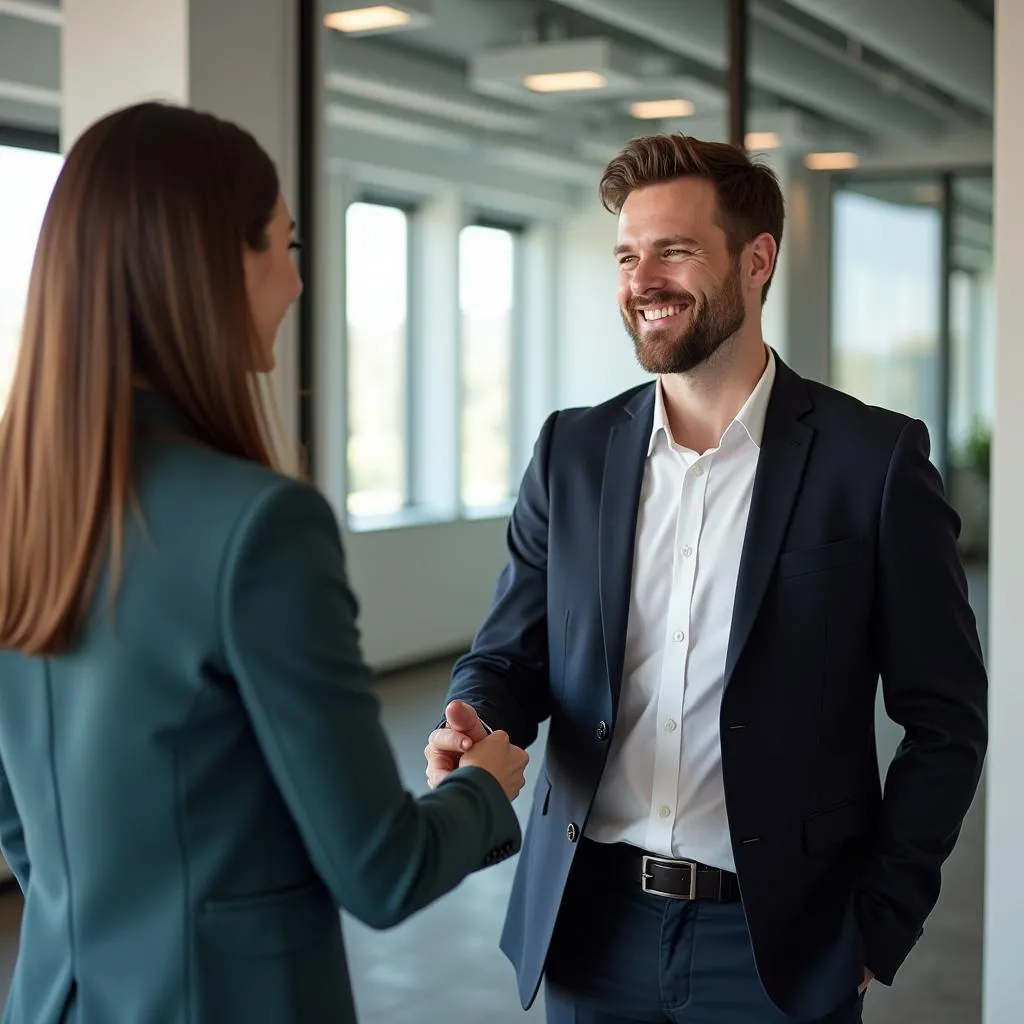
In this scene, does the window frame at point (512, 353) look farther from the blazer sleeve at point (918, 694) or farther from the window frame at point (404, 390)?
the blazer sleeve at point (918, 694)

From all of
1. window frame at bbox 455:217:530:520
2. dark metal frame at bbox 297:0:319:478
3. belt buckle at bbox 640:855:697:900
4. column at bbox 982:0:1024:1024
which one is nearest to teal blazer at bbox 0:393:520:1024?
belt buckle at bbox 640:855:697:900

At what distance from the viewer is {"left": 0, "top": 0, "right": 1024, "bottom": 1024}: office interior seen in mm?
3398

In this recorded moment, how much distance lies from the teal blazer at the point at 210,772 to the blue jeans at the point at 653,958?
0.63 meters

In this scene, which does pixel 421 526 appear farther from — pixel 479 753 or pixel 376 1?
pixel 479 753

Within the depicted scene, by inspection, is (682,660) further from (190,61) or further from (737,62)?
(737,62)

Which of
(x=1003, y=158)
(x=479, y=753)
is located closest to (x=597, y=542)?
(x=479, y=753)

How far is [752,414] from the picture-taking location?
6.32 ft

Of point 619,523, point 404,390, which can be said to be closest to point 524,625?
point 619,523

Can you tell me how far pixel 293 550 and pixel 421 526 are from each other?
25.2 ft

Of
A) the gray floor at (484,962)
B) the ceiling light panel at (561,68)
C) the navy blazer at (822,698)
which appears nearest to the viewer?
the navy blazer at (822,698)

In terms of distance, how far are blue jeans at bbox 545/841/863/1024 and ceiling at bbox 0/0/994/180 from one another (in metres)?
3.52

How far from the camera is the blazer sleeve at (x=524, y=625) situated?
1999 millimetres

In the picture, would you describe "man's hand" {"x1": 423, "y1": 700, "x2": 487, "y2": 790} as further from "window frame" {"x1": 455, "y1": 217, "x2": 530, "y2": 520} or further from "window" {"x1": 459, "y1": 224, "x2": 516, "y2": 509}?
"window" {"x1": 459, "y1": 224, "x2": 516, "y2": 509}

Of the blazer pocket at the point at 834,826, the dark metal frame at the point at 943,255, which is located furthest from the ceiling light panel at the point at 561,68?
the blazer pocket at the point at 834,826
